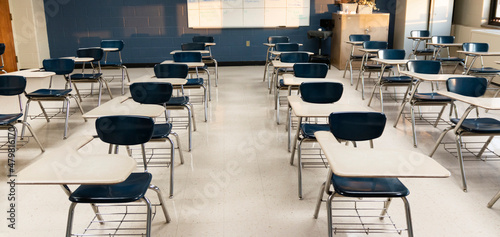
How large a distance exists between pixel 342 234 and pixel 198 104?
426 cm

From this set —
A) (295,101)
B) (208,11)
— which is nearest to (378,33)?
(208,11)

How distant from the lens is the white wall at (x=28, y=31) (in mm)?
9836

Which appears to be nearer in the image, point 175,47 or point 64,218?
point 64,218

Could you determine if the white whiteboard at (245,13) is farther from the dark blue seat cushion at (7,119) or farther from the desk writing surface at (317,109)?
the desk writing surface at (317,109)

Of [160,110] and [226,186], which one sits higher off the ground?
[160,110]

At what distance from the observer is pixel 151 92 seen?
13.6ft

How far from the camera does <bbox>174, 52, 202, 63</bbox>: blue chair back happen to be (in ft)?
21.6

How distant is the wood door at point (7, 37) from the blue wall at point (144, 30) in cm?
93

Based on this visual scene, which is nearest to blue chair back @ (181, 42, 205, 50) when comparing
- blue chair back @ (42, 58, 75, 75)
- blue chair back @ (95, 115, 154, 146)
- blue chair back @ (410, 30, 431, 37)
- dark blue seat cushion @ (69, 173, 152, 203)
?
blue chair back @ (42, 58, 75, 75)

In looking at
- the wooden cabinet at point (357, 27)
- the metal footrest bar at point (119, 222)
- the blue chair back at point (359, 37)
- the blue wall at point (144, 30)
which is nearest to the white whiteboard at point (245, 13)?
the blue wall at point (144, 30)

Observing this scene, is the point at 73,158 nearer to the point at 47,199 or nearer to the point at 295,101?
the point at 47,199

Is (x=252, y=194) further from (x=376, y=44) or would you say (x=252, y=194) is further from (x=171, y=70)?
(x=376, y=44)

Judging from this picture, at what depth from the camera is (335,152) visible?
2359mm

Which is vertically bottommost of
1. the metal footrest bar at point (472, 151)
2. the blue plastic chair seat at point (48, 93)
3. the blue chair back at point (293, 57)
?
the metal footrest bar at point (472, 151)
